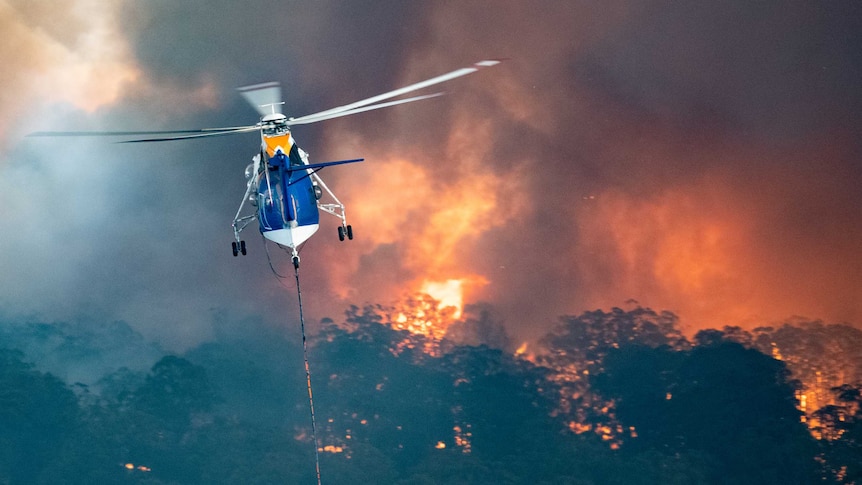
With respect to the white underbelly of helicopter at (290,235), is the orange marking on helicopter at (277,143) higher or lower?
higher

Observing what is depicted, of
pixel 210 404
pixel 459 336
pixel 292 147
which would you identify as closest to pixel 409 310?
pixel 459 336

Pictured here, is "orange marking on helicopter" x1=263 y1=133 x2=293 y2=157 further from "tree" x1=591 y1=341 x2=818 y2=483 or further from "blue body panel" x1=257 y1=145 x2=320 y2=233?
"tree" x1=591 y1=341 x2=818 y2=483

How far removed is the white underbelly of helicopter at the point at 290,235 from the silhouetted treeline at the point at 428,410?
44700 mm

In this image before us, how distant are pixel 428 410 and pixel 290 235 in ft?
212

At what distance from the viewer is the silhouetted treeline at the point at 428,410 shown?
86875 millimetres

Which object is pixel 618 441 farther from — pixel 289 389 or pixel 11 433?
pixel 11 433

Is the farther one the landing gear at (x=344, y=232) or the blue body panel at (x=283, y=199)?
the landing gear at (x=344, y=232)

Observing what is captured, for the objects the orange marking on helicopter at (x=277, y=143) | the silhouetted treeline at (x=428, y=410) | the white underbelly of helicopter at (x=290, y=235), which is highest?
the silhouetted treeline at (x=428, y=410)

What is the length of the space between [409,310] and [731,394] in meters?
37.1

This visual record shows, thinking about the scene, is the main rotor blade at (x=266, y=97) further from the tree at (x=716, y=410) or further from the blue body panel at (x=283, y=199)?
the tree at (x=716, y=410)

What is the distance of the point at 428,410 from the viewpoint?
10100 centimetres

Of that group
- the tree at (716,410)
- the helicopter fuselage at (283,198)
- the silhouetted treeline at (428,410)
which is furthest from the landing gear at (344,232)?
the tree at (716,410)

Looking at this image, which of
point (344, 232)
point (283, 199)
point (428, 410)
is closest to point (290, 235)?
point (283, 199)

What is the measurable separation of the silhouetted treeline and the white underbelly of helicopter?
44700 mm
